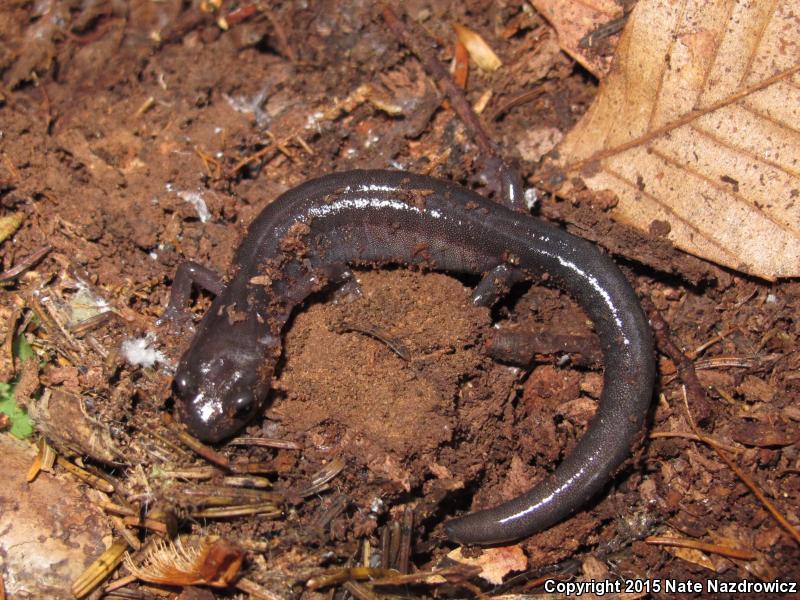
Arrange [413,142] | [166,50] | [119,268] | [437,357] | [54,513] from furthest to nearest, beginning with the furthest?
[166,50]
[413,142]
[119,268]
[437,357]
[54,513]

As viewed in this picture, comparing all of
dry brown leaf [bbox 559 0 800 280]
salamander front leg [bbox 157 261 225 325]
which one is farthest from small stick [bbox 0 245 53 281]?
dry brown leaf [bbox 559 0 800 280]

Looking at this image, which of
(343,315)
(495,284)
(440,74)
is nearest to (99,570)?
(343,315)

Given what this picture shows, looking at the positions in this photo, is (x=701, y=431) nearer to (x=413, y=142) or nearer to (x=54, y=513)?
(x=413, y=142)

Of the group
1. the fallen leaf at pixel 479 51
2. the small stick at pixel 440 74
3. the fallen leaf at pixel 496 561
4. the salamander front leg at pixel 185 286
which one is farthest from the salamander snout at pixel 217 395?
the fallen leaf at pixel 479 51

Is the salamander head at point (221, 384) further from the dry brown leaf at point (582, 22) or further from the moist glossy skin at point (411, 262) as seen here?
the dry brown leaf at point (582, 22)

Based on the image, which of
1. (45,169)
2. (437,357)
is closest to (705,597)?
(437,357)

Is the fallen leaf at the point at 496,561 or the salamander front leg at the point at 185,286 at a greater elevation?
the salamander front leg at the point at 185,286

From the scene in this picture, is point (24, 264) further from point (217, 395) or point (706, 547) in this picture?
point (706, 547)
